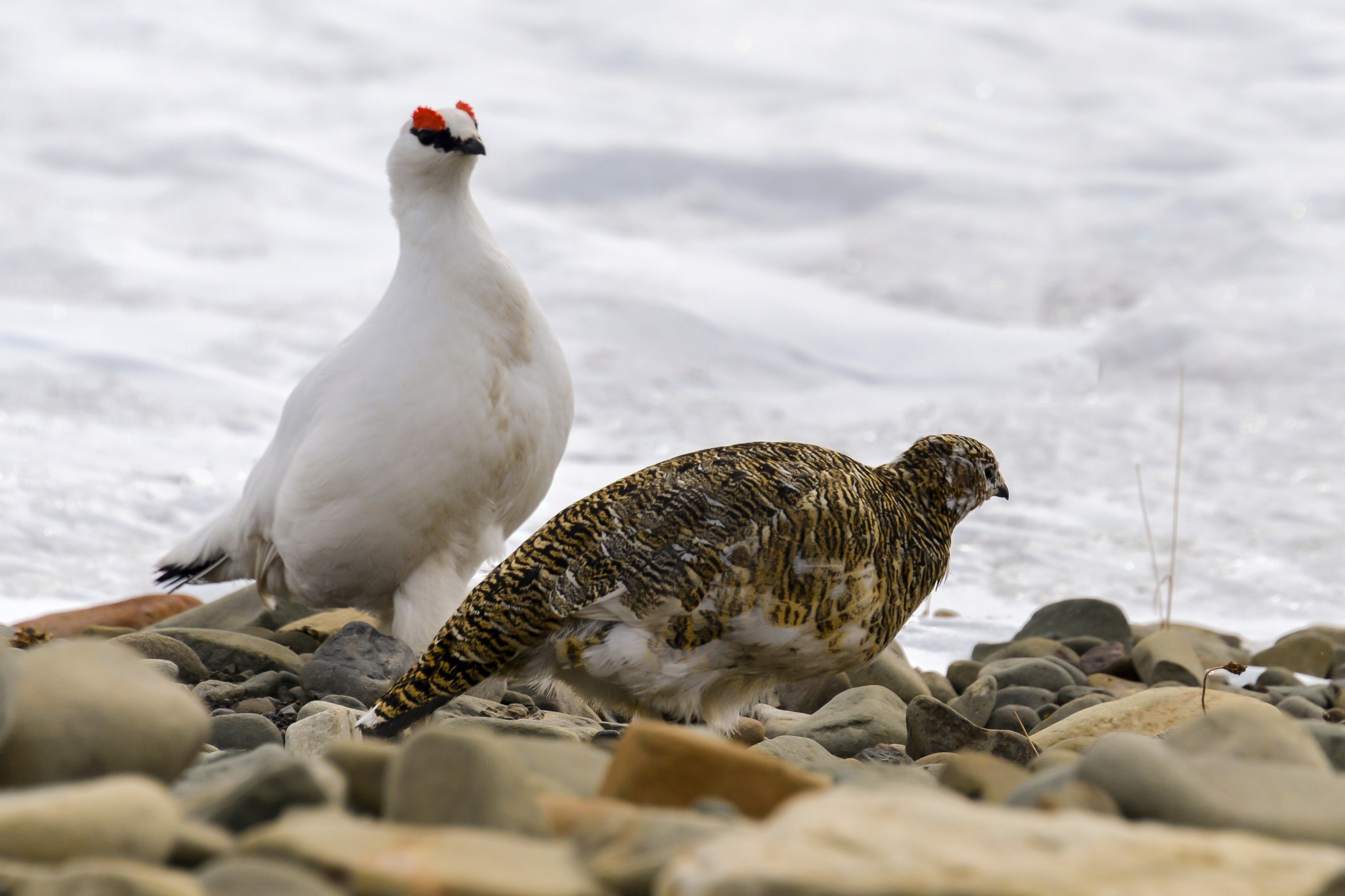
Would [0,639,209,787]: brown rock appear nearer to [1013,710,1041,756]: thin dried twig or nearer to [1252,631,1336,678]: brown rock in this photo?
[1013,710,1041,756]: thin dried twig

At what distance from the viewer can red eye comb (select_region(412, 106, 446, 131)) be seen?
16.3 ft

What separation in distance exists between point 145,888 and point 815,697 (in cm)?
356

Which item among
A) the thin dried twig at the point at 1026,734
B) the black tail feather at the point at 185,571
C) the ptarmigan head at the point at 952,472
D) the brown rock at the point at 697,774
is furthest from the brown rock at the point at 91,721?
the black tail feather at the point at 185,571

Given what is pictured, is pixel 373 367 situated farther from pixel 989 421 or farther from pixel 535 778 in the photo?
pixel 989 421

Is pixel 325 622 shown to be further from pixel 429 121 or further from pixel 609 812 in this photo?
pixel 609 812

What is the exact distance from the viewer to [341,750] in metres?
2.12

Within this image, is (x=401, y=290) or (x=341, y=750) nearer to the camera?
(x=341, y=750)

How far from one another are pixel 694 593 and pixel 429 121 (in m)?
2.36

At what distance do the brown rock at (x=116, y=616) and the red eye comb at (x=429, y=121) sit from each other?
2.49m

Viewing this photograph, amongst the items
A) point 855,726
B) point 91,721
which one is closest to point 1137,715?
point 855,726

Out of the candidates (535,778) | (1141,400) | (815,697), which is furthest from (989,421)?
(535,778)

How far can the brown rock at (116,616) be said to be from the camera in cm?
574

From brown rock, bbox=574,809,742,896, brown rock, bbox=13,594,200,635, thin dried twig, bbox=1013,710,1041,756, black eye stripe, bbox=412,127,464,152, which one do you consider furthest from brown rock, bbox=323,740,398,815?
brown rock, bbox=13,594,200,635

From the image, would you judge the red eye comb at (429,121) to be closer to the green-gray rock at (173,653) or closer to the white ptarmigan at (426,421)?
the white ptarmigan at (426,421)
